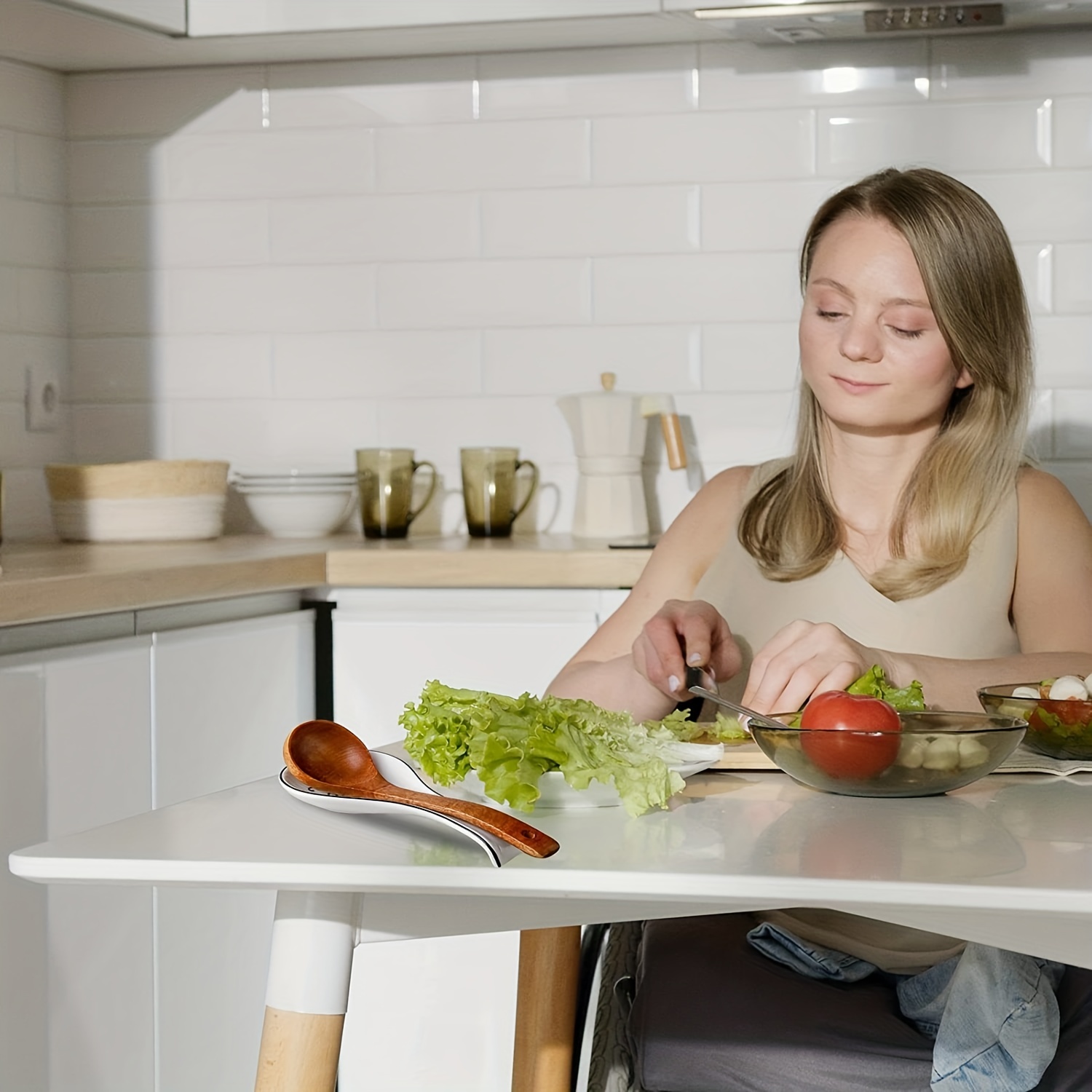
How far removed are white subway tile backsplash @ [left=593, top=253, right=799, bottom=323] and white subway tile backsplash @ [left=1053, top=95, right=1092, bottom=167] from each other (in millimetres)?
473

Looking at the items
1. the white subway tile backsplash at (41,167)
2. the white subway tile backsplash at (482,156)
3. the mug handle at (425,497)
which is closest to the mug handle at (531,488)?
the mug handle at (425,497)

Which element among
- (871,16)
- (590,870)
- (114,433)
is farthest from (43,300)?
(590,870)

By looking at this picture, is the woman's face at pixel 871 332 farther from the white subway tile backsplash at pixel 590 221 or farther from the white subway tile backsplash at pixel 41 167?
the white subway tile backsplash at pixel 41 167

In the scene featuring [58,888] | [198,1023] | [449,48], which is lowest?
[198,1023]

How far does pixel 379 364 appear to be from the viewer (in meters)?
2.88

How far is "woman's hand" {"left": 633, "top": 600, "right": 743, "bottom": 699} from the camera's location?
4.57ft

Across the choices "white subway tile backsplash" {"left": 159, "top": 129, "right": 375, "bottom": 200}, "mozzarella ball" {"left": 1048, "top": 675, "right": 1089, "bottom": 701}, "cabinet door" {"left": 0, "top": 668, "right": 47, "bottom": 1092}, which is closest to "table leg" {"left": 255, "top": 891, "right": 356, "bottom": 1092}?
"mozzarella ball" {"left": 1048, "top": 675, "right": 1089, "bottom": 701}

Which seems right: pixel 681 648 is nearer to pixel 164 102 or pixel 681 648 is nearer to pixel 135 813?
pixel 135 813

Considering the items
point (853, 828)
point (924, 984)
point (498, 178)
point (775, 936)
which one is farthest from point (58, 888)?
point (498, 178)

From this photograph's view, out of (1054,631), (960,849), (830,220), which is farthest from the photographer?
(830,220)

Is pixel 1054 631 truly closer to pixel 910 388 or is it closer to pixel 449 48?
pixel 910 388

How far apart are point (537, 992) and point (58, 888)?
0.64 meters

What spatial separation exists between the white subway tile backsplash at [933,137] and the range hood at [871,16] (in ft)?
0.50

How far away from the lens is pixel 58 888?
1.75 meters
